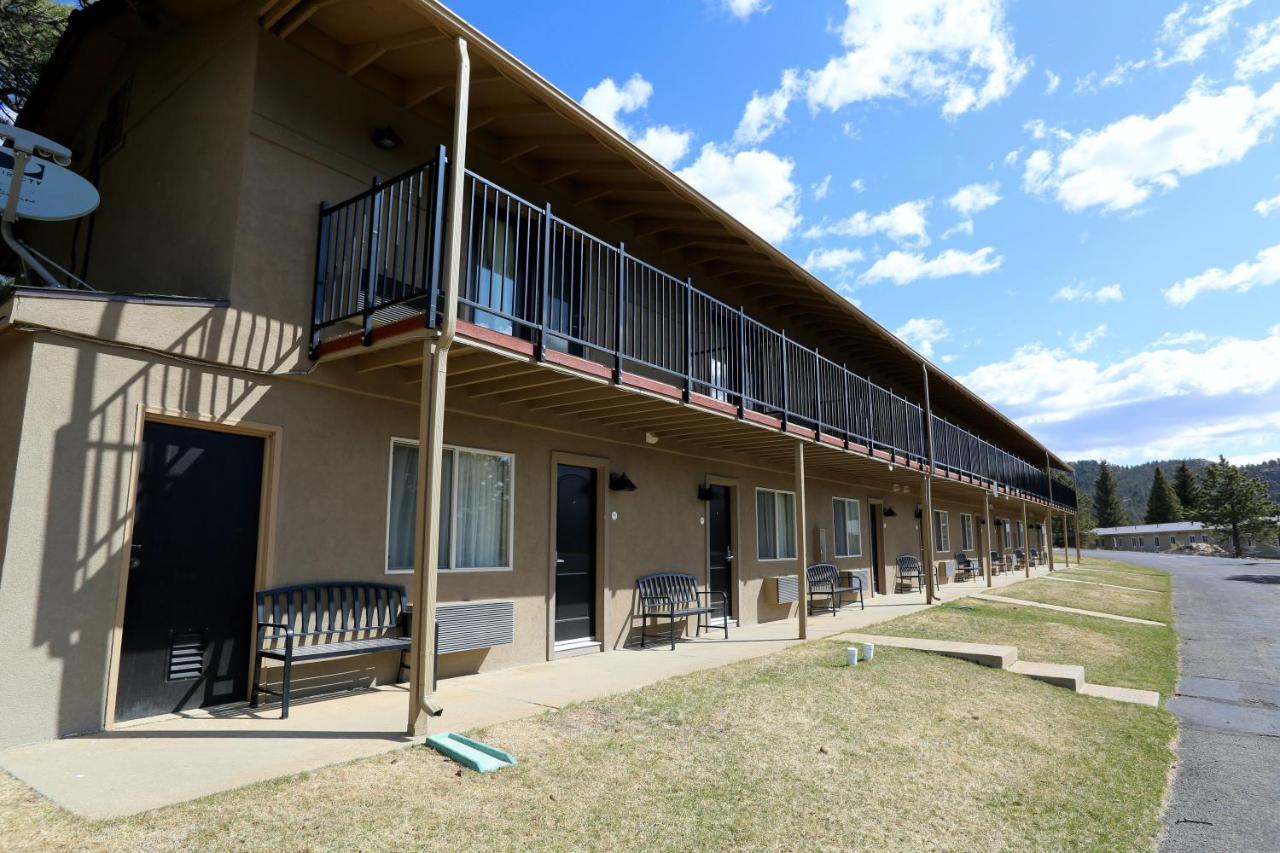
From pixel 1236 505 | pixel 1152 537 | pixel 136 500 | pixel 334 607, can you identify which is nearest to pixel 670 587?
pixel 334 607

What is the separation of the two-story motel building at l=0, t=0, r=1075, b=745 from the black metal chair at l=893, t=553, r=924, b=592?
9.13 meters

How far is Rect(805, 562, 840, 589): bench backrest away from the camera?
13.0 meters

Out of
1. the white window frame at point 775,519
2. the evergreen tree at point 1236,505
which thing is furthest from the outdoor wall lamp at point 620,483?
the evergreen tree at point 1236,505

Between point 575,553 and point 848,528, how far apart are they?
9051 millimetres

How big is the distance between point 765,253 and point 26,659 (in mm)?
8822

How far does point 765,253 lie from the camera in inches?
399

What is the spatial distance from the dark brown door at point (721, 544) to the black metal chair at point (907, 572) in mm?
8365

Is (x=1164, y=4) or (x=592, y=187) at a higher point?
(x=1164, y=4)

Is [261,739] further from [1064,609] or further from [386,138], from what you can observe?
[1064,609]

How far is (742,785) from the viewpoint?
4.32 m

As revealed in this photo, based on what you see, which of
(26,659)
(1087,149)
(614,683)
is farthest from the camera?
(1087,149)

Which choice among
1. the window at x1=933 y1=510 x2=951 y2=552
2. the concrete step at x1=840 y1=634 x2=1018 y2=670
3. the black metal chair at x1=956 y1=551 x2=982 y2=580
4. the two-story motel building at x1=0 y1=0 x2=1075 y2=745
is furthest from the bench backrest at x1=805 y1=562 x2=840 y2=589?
the black metal chair at x1=956 y1=551 x2=982 y2=580

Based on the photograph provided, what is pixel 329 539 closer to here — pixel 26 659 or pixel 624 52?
pixel 26 659

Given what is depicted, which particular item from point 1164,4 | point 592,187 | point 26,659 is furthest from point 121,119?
point 1164,4
